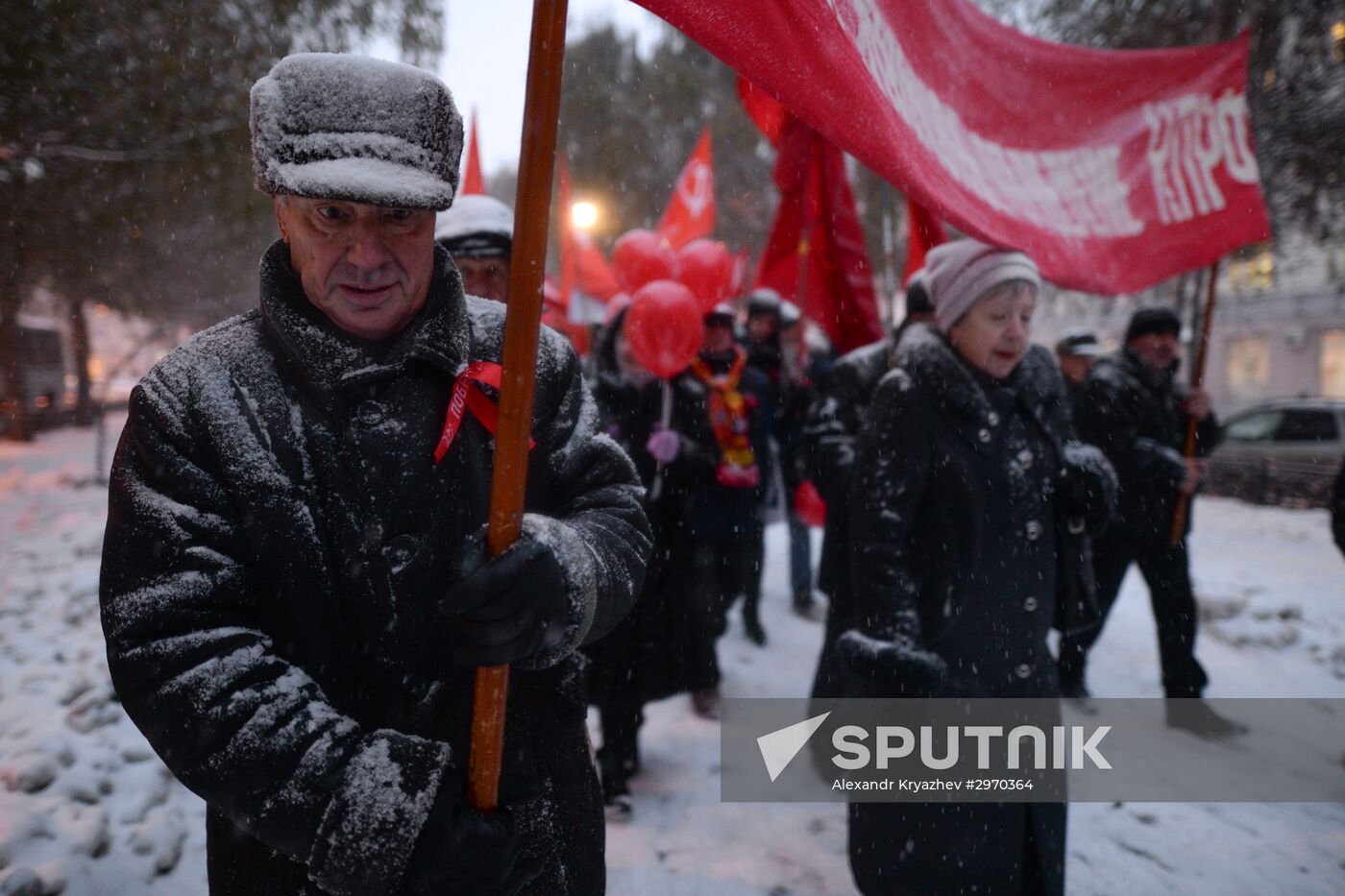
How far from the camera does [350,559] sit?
1.24 meters

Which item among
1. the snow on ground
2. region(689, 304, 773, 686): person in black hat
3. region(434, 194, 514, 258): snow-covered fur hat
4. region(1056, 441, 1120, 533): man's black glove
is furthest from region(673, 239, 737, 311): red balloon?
region(1056, 441, 1120, 533): man's black glove

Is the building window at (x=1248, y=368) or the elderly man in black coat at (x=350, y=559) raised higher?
the building window at (x=1248, y=368)

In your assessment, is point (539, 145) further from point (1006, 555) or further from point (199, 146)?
point (199, 146)

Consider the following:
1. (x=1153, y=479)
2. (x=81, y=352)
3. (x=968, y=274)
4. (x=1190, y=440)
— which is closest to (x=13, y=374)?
(x=81, y=352)

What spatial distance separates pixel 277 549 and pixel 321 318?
Result: 38cm

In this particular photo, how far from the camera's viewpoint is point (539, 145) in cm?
105

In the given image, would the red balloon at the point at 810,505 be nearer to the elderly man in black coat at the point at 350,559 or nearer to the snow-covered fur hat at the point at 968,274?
the snow-covered fur hat at the point at 968,274

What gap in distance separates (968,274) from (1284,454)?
1162 cm

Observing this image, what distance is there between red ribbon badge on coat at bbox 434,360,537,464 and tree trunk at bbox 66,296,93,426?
17962 millimetres

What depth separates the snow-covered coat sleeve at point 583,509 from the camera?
1252 millimetres

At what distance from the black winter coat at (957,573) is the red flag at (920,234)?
115cm

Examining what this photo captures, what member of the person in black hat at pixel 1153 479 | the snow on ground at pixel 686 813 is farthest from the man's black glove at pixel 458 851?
the person in black hat at pixel 1153 479

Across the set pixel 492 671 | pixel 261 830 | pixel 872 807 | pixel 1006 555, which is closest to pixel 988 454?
pixel 1006 555

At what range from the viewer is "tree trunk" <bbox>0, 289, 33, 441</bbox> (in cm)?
1177
